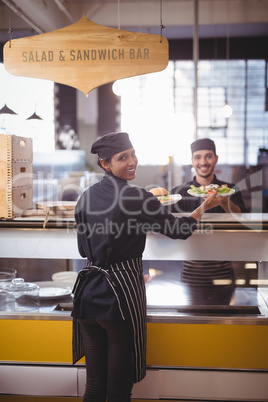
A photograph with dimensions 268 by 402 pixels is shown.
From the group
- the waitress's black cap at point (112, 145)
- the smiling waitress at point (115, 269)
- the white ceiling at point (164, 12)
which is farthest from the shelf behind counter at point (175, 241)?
the white ceiling at point (164, 12)

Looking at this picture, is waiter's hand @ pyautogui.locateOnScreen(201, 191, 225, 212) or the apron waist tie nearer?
the apron waist tie

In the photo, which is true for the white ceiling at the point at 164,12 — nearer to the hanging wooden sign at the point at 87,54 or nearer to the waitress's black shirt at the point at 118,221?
the hanging wooden sign at the point at 87,54

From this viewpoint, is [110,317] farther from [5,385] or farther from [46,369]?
[5,385]

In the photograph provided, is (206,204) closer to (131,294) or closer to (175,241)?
(175,241)

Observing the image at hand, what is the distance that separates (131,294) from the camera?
214 cm

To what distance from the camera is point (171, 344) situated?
8.22 feet

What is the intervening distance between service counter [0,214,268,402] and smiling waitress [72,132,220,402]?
0.37 meters

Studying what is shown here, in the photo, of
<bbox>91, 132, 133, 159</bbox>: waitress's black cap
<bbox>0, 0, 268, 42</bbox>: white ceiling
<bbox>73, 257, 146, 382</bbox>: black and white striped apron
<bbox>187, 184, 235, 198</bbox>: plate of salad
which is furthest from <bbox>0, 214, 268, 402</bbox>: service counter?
<bbox>0, 0, 268, 42</bbox>: white ceiling

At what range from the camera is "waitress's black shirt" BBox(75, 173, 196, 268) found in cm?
208

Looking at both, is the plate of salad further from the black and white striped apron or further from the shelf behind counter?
the black and white striped apron

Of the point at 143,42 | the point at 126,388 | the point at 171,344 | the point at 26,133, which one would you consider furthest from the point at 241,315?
the point at 26,133

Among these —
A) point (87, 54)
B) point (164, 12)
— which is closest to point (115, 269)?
point (87, 54)

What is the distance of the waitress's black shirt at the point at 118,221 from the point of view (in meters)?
2.08

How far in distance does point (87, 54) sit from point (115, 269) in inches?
56.1
